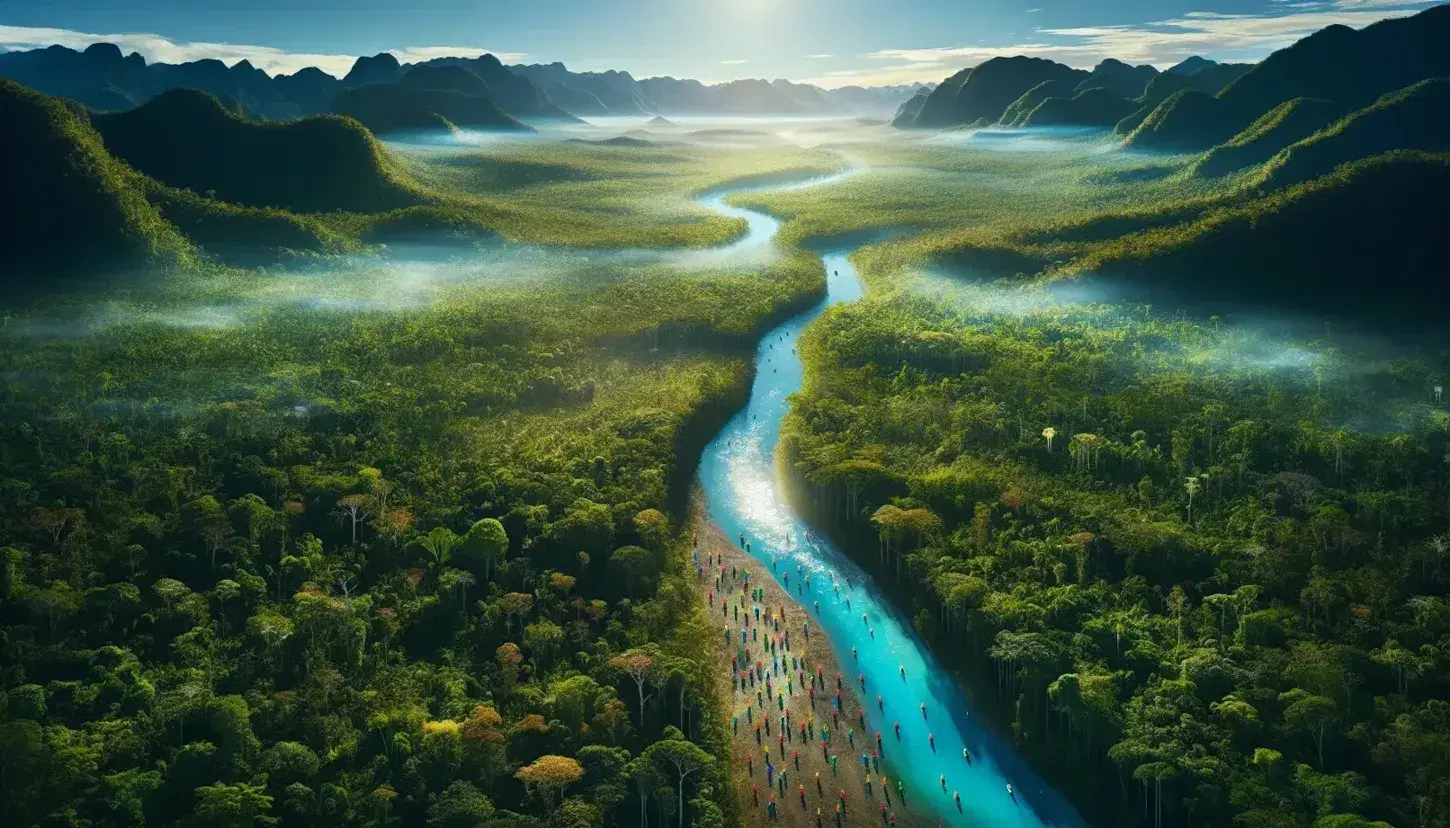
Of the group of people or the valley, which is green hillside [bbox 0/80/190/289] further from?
the group of people

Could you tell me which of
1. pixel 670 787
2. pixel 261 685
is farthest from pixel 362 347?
pixel 670 787

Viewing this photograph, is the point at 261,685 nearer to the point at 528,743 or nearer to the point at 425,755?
the point at 425,755

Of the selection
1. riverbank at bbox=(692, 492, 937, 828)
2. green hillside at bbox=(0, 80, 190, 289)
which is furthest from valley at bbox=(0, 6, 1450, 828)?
green hillside at bbox=(0, 80, 190, 289)

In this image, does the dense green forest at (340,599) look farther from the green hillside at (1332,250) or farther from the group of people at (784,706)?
the green hillside at (1332,250)

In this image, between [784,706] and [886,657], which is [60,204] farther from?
[886,657]

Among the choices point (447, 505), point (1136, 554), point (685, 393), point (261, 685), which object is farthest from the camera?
point (685, 393)
